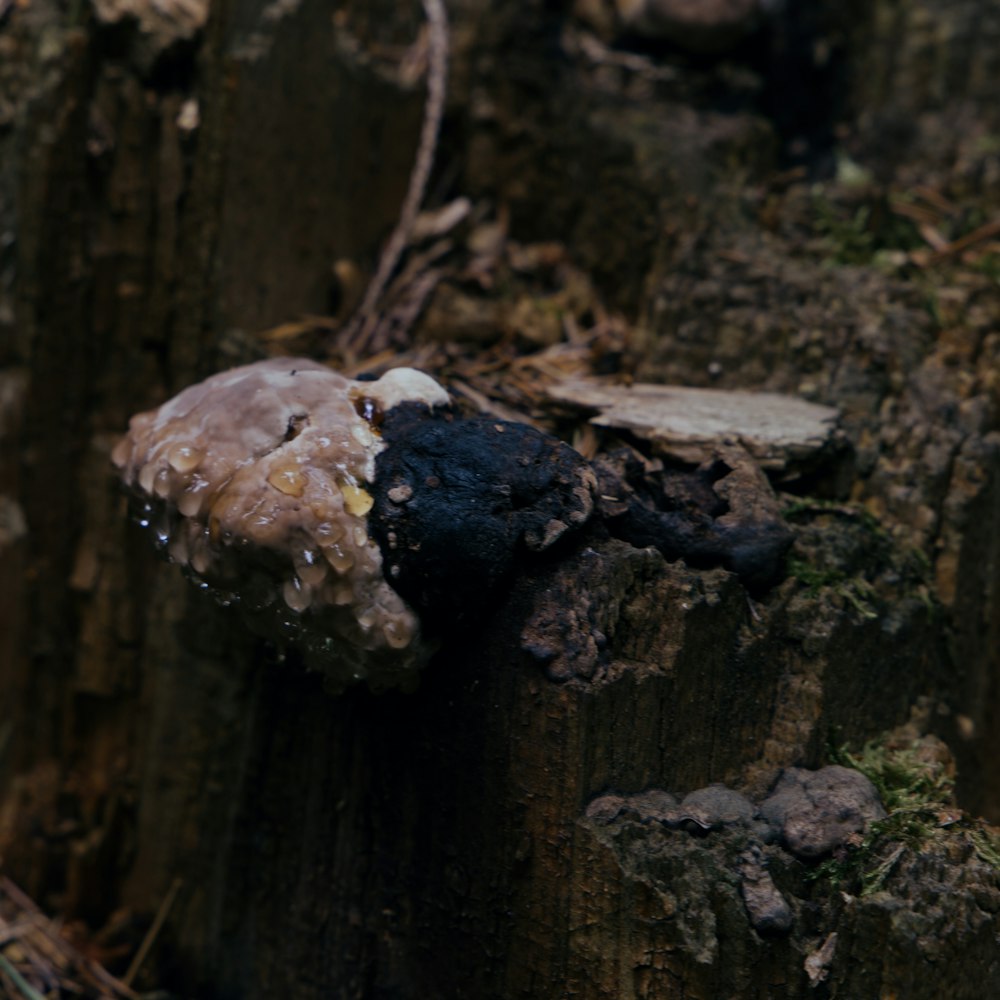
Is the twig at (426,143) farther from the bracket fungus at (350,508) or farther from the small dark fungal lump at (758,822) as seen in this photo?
the small dark fungal lump at (758,822)

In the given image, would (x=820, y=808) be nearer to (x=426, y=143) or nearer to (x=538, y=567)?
(x=538, y=567)

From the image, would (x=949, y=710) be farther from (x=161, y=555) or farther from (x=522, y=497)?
(x=161, y=555)

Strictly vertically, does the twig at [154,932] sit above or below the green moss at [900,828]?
below

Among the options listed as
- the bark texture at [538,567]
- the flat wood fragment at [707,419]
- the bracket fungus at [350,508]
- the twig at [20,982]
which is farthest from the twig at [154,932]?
the flat wood fragment at [707,419]

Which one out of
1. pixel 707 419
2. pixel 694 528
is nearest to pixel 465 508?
pixel 694 528

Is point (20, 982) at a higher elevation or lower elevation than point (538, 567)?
lower

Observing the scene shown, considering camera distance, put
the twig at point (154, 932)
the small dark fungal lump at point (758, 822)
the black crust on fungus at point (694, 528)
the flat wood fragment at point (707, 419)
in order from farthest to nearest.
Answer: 1. the twig at point (154, 932)
2. the flat wood fragment at point (707, 419)
3. the black crust on fungus at point (694, 528)
4. the small dark fungal lump at point (758, 822)

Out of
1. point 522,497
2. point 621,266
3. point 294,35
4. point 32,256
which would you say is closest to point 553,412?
point 522,497

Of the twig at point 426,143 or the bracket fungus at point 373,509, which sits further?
the twig at point 426,143
